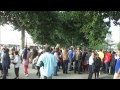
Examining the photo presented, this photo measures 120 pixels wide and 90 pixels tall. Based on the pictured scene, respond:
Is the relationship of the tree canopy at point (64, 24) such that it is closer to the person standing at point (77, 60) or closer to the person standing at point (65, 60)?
the person standing at point (77, 60)

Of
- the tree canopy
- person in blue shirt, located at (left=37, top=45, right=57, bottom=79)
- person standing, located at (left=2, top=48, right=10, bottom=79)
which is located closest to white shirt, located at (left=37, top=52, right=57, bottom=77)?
person in blue shirt, located at (left=37, top=45, right=57, bottom=79)

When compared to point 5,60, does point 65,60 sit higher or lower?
lower

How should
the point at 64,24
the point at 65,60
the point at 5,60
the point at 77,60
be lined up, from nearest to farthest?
the point at 5,60 < the point at 65,60 < the point at 77,60 < the point at 64,24

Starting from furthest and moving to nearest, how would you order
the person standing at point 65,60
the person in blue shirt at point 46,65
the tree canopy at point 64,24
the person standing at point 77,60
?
the tree canopy at point 64,24
the person standing at point 77,60
the person standing at point 65,60
the person in blue shirt at point 46,65

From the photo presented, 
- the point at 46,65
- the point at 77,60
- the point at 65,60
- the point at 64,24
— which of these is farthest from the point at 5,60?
the point at 64,24

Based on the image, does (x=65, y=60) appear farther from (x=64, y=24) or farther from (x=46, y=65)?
(x=64, y=24)

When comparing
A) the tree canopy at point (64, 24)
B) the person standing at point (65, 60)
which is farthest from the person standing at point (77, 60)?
the tree canopy at point (64, 24)

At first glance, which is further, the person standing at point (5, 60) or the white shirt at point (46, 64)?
the person standing at point (5, 60)

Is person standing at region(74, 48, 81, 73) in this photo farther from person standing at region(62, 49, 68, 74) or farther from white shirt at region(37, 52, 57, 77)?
white shirt at region(37, 52, 57, 77)

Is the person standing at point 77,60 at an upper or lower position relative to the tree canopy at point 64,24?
lower
